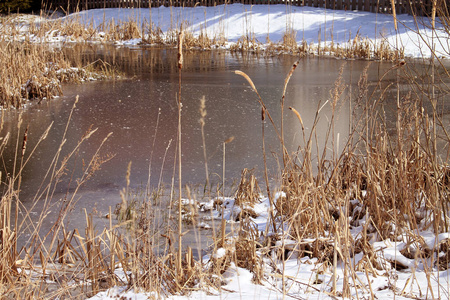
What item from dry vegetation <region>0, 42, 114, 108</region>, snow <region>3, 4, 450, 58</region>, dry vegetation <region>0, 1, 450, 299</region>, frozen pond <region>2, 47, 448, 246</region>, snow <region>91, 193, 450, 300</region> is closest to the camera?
snow <region>91, 193, 450, 300</region>

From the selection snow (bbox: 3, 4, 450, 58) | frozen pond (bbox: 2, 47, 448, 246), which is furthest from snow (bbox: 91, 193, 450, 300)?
snow (bbox: 3, 4, 450, 58)

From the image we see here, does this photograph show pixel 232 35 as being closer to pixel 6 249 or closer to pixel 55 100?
pixel 55 100

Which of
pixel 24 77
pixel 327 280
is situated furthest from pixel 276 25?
pixel 327 280

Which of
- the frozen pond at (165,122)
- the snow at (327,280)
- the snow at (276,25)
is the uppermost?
the snow at (276,25)

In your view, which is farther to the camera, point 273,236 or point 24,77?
point 24,77

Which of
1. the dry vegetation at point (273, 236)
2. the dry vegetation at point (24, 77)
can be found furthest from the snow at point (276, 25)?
the dry vegetation at point (273, 236)

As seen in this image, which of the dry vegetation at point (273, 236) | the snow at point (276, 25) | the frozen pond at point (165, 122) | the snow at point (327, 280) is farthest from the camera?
the snow at point (276, 25)

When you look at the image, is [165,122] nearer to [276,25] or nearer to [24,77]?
[24,77]

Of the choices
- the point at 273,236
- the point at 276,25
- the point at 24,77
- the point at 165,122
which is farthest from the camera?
the point at 276,25

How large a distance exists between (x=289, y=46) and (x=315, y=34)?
1.53m

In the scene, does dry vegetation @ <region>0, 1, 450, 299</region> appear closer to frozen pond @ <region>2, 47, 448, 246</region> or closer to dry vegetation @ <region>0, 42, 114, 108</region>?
frozen pond @ <region>2, 47, 448, 246</region>

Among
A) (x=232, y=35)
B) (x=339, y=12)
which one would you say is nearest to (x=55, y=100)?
(x=232, y=35)

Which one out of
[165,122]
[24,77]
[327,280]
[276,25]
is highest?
[276,25]

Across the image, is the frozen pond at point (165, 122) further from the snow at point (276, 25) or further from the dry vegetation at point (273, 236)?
the snow at point (276, 25)
